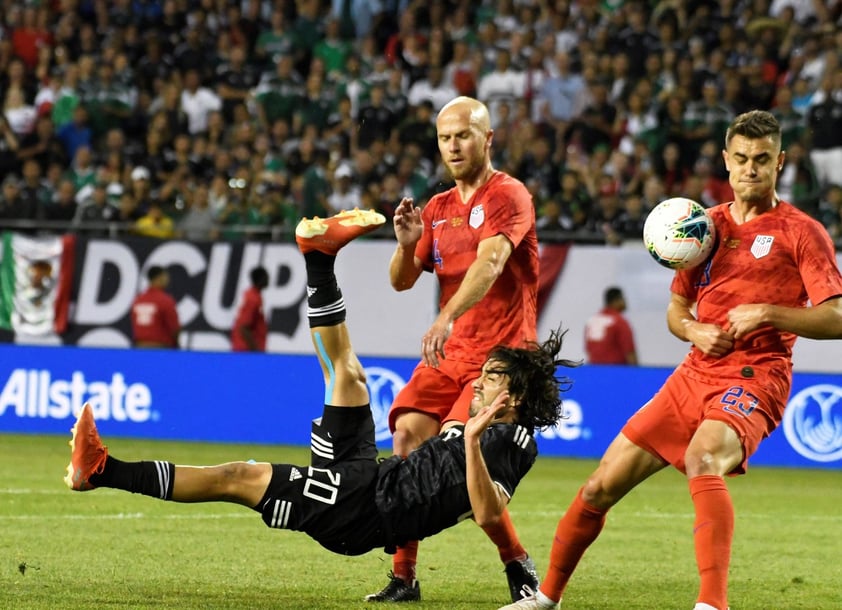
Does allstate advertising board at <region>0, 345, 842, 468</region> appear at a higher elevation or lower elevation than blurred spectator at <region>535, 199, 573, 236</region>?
lower

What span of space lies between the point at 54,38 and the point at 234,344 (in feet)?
23.0

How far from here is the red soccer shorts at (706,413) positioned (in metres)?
6.29

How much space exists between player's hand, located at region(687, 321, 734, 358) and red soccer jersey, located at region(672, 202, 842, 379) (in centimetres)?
7

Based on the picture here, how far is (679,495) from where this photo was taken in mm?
12719

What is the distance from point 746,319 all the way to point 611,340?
10.1 m

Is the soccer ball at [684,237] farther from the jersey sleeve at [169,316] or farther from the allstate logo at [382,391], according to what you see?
the jersey sleeve at [169,316]

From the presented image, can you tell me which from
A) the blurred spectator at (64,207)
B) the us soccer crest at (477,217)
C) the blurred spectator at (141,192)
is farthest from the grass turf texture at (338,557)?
the blurred spectator at (141,192)

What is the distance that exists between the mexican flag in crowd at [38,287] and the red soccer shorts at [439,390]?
1123 cm

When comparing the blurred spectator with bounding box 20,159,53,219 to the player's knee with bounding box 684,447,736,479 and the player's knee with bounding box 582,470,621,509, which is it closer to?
the player's knee with bounding box 582,470,621,509

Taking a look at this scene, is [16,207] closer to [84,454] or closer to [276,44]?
[276,44]

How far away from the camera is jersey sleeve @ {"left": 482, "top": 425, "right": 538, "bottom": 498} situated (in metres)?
6.39

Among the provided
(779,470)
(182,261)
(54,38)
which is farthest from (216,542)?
(54,38)

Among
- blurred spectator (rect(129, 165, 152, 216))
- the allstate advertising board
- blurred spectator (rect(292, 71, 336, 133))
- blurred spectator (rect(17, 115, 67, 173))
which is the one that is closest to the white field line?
the allstate advertising board

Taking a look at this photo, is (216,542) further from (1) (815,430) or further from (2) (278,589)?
(1) (815,430)
